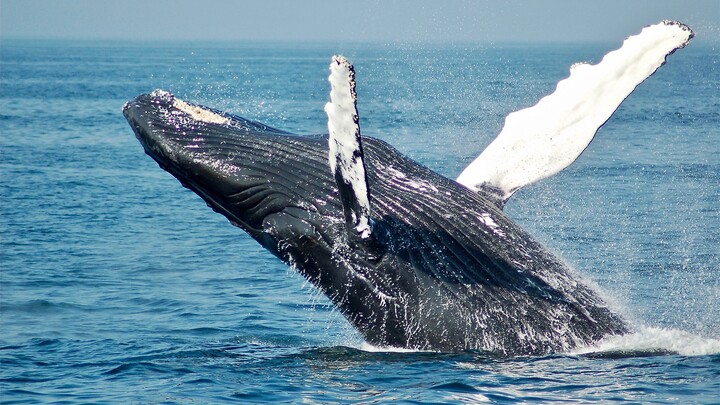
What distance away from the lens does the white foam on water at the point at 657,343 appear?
837 centimetres

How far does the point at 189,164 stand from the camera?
26.2 feet

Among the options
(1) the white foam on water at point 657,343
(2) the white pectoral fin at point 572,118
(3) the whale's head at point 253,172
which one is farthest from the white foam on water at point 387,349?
(2) the white pectoral fin at point 572,118

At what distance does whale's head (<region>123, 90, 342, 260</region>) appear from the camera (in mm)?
7957

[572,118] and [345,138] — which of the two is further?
[572,118]

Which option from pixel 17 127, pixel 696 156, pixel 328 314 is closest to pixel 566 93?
pixel 328 314

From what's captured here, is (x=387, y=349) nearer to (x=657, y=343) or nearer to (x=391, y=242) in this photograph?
(x=391, y=242)

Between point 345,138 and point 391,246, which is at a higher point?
point 345,138

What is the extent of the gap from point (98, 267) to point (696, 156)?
49.9 feet

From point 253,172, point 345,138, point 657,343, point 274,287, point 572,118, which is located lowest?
point 274,287

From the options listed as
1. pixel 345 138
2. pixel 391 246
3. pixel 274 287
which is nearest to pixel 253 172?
pixel 345 138

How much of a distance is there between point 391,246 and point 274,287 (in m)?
5.68

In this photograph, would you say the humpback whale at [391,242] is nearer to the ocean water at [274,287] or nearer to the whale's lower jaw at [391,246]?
the whale's lower jaw at [391,246]

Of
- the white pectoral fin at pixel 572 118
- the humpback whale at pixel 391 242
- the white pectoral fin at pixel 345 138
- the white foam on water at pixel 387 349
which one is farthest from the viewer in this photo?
the white pectoral fin at pixel 572 118

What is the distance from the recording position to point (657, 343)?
873 cm
